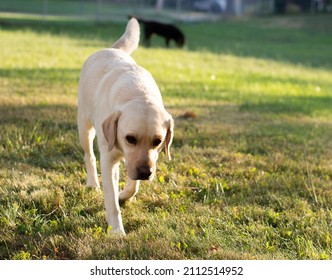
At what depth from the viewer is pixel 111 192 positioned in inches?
165

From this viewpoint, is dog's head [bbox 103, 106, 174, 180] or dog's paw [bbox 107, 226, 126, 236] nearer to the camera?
dog's head [bbox 103, 106, 174, 180]

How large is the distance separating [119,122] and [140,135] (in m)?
0.19

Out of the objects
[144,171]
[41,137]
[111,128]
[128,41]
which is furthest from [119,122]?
[41,137]

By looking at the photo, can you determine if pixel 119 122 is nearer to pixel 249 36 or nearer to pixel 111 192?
pixel 111 192

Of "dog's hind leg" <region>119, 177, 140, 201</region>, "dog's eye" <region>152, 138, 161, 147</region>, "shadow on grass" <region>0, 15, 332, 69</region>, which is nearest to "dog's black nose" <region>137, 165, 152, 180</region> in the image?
"dog's eye" <region>152, 138, 161, 147</region>

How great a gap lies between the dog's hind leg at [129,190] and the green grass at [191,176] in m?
0.08

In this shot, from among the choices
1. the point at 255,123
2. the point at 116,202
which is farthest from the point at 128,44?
the point at 255,123

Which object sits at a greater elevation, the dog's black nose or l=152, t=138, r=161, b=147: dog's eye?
l=152, t=138, r=161, b=147: dog's eye

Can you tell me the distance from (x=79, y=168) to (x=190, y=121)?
2.25 metres

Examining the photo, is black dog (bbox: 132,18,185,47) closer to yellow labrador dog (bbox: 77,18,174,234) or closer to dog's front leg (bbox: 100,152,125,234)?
yellow labrador dog (bbox: 77,18,174,234)

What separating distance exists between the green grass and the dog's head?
0.42 meters

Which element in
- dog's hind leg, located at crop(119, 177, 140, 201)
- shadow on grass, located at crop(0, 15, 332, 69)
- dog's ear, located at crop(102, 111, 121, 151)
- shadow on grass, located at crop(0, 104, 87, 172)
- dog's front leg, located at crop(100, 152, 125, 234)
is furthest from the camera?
shadow on grass, located at crop(0, 15, 332, 69)

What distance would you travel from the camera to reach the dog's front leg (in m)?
4.08
